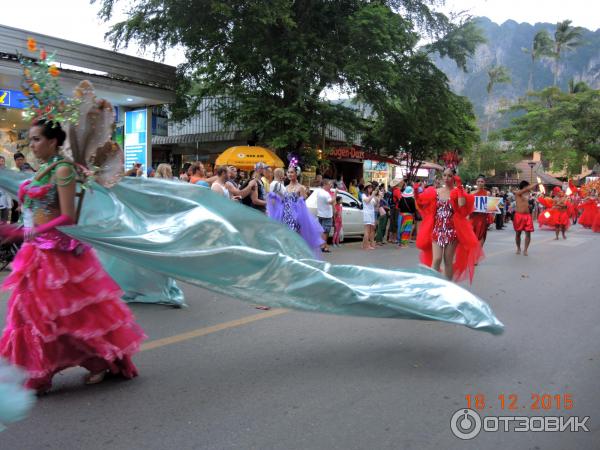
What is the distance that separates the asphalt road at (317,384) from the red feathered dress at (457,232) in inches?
32.1

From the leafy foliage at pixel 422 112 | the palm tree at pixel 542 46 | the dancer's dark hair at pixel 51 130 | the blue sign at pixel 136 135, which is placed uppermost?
the palm tree at pixel 542 46

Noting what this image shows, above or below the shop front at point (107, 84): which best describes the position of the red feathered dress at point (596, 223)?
below

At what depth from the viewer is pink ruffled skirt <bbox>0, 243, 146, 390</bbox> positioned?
3.49m

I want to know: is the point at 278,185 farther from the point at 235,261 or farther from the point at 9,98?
the point at 9,98

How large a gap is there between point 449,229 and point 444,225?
0.09 metres

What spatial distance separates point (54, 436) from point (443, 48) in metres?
21.2

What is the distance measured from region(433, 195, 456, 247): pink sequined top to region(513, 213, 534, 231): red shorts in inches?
277

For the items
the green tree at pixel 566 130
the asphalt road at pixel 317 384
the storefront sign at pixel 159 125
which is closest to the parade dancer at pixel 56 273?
the asphalt road at pixel 317 384

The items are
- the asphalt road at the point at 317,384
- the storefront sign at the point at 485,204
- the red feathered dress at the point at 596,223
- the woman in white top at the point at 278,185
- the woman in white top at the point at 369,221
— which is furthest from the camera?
the red feathered dress at the point at 596,223

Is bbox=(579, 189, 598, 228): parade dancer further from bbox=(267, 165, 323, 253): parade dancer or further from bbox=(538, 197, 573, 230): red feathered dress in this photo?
bbox=(267, 165, 323, 253): parade dancer

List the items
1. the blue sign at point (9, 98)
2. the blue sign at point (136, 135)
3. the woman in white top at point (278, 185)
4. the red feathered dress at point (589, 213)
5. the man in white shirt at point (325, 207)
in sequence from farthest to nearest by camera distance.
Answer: the red feathered dress at point (589, 213), the blue sign at point (136, 135), the blue sign at point (9, 98), the man in white shirt at point (325, 207), the woman in white top at point (278, 185)

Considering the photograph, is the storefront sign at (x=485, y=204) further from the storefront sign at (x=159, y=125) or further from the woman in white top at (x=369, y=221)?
the storefront sign at (x=159, y=125)

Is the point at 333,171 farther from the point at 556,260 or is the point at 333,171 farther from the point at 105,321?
the point at 105,321

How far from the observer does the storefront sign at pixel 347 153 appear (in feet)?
88.3
